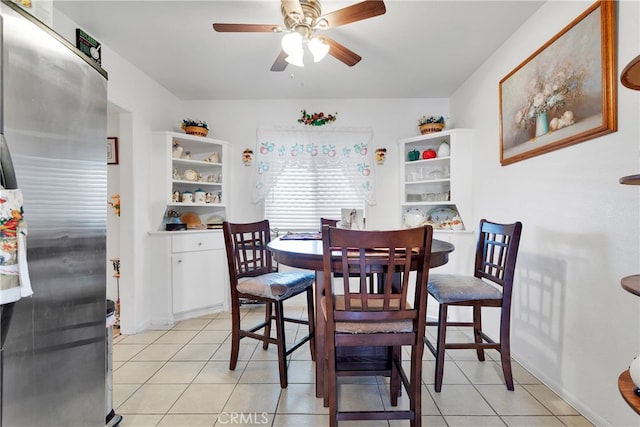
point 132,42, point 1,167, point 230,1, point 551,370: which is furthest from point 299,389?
point 132,42

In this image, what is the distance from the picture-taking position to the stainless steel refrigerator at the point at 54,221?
88 centimetres

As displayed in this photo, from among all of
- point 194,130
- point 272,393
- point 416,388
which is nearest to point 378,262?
point 416,388

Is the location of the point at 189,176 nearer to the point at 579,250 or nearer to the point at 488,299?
the point at 488,299

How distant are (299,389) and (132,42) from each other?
2.86m

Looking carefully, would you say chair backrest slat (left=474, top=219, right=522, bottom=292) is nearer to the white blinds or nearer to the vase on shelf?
the vase on shelf

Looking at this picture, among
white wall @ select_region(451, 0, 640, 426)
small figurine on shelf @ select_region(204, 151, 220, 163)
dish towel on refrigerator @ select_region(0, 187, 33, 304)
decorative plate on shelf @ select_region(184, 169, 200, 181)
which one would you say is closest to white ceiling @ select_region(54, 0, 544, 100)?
white wall @ select_region(451, 0, 640, 426)

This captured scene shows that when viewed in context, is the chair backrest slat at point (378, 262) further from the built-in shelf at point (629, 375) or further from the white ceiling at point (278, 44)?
the white ceiling at point (278, 44)

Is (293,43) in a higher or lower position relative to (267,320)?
higher

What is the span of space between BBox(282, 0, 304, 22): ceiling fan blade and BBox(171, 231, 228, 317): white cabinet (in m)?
2.26

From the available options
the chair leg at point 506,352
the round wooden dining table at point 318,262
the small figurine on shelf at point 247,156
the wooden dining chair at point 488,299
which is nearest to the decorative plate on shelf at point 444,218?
the wooden dining chair at point 488,299

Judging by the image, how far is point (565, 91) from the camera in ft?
5.73

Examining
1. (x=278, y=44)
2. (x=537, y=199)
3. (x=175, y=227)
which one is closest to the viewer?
(x=537, y=199)

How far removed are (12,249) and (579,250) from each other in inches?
98.4

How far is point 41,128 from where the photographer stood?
3.14 feet
